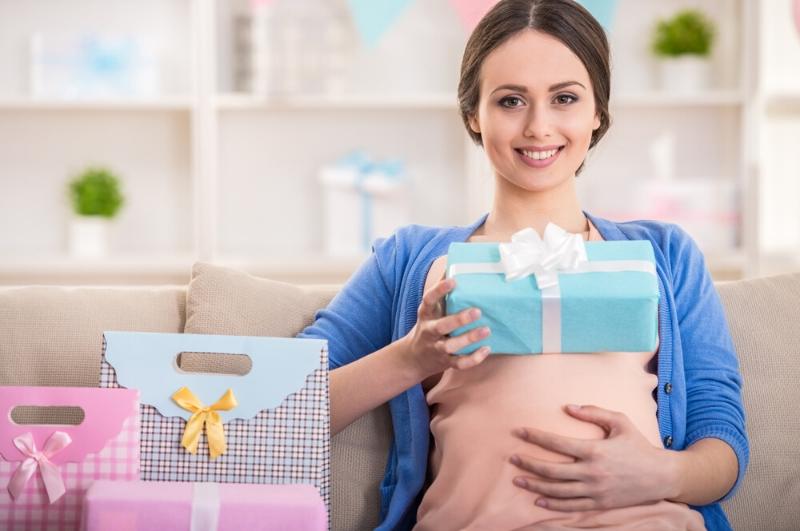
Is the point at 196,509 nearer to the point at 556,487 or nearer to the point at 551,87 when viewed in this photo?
the point at 556,487

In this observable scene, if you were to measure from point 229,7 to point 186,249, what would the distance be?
0.84 m

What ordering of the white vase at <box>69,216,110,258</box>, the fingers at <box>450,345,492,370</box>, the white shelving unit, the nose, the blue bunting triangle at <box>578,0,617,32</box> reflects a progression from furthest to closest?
the white shelving unit → the white vase at <box>69,216,110,258</box> → the blue bunting triangle at <box>578,0,617,32</box> → the nose → the fingers at <box>450,345,492,370</box>

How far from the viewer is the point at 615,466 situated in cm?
138

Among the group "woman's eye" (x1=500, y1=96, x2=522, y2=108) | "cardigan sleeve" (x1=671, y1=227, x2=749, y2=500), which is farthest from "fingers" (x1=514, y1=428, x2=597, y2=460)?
"woman's eye" (x1=500, y1=96, x2=522, y2=108)

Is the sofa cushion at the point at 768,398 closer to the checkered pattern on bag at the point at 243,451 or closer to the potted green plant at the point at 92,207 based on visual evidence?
the checkered pattern on bag at the point at 243,451

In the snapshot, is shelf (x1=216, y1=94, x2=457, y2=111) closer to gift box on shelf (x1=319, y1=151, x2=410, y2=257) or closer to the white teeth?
gift box on shelf (x1=319, y1=151, x2=410, y2=257)

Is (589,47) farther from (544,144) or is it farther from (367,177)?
(367,177)

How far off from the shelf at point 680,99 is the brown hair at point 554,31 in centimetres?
203

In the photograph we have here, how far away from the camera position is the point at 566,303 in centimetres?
131

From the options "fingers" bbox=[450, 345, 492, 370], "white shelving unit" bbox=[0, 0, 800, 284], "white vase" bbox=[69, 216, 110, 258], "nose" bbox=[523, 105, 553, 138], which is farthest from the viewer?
"white shelving unit" bbox=[0, 0, 800, 284]

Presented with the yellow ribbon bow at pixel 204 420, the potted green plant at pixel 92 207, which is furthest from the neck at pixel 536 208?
the potted green plant at pixel 92 207

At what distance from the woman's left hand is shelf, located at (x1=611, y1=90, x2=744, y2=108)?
7.74 feet

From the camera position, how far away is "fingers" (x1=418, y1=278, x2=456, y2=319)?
51.8 inches

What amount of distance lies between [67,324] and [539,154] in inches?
Answer: 30.7
